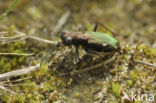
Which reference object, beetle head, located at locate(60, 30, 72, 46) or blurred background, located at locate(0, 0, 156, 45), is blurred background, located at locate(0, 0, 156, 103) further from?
beetle head, located at locate(60, 30, 72, 46)

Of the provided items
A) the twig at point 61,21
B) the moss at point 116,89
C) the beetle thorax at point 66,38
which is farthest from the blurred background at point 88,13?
the moss at point 116,89

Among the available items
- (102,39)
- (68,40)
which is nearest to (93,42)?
(102,39)

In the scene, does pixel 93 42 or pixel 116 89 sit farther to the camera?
pixel 93 42

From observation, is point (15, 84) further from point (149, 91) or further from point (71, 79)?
point (149, 91)

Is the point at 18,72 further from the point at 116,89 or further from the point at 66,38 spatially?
the point at 116,89

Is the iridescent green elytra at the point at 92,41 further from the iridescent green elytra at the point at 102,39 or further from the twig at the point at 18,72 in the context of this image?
the twig at the point at 18,72

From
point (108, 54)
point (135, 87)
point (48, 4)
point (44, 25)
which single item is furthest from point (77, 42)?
point (48, 4)
